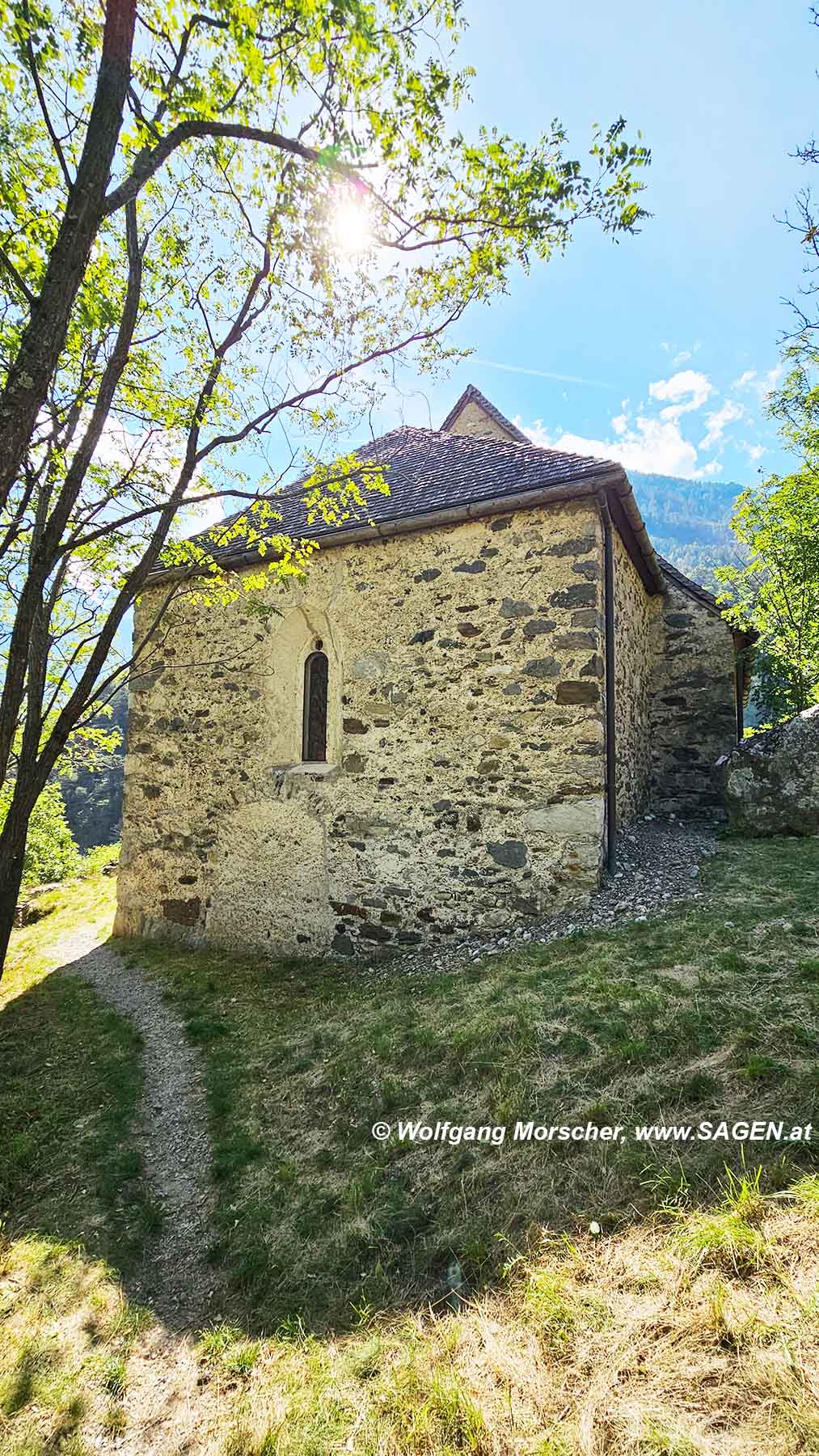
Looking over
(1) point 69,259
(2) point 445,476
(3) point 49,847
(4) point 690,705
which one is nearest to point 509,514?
(2) point 445,476

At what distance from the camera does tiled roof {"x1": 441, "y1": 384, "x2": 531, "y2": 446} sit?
11.2m

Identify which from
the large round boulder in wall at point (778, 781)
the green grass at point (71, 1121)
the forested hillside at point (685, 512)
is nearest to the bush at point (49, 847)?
the green grass at point (71, 1121)

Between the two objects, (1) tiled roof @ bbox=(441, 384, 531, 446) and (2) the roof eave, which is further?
(1) tiled roof @ bbox=(441, 384, 531, 446)

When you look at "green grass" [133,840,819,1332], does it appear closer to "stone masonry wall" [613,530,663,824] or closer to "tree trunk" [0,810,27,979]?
"tree trunk" [0,810,27,979]

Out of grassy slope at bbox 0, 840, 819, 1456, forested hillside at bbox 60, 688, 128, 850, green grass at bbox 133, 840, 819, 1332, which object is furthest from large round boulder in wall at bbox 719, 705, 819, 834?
forested hillside at bbox 60, 688, 128, 850

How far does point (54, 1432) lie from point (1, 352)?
5.34 meters

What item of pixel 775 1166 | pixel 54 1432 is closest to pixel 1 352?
pixel 54 1432

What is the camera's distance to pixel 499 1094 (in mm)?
3250

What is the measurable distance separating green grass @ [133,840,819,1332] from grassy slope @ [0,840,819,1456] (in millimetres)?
15

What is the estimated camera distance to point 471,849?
5.77 metres

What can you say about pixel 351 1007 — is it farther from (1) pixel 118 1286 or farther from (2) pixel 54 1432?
(2) pixel 54 1432

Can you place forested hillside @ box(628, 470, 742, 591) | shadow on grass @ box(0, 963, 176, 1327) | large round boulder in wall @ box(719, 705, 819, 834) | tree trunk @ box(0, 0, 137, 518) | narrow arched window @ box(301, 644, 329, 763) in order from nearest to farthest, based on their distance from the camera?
1. tree trunk @ box(0, 0, 137, 518)
2. shadow on grass @ box(0, 963, 176, 1327)
3. large round boulder in wall @ box(719, 705, 819, 834)
4. narrow arched window @ box(301, 644, 329, 763)
5. forested hillside @ box(628, 470, 742, 591)

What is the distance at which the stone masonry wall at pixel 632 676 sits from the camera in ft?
22.9

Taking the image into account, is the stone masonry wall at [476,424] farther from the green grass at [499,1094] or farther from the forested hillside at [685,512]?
the forested hillside at [685,512]
